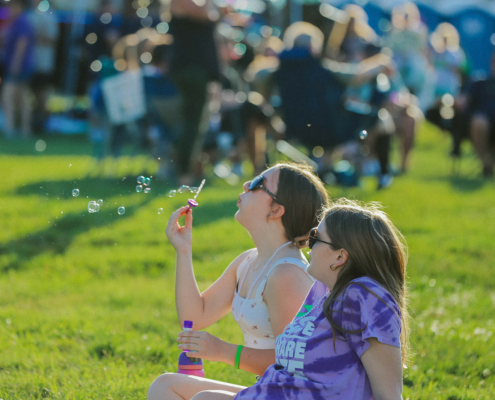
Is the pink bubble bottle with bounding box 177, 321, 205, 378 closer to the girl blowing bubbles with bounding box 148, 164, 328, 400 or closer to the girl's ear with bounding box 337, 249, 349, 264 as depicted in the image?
the girl blowing bubbles with bounding box 148, 164, 328, 400

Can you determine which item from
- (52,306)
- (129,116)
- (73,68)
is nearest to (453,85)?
(73,68)

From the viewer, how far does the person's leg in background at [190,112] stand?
6816mm

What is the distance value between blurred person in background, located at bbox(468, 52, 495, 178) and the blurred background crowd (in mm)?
20

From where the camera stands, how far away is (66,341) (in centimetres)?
329

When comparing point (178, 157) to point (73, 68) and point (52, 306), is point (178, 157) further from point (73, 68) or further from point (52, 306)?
point (73, 68)

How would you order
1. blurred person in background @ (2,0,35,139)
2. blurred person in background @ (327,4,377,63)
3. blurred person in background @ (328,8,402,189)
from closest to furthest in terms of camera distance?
blurred person in background @ (328,8,402,189) → blurred person in background @ (327,4,377,63) → blurred person in background @ (2,0,35,139)

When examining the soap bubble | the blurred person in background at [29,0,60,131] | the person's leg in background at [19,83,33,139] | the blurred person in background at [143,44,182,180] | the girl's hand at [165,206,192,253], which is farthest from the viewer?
the blurred person in background at [29,0,60,131]

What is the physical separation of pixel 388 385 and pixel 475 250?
3.92 m

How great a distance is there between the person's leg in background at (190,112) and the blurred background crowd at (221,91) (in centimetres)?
1

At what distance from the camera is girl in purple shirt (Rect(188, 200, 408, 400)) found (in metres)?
1.73

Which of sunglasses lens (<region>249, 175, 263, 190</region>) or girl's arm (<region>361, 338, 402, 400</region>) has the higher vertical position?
sunglasses lens (<region>249, 175, 263, 190</region>)

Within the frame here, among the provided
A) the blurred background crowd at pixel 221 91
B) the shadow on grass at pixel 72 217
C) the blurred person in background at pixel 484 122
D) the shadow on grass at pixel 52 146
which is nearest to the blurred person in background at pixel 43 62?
the blurred background crowd at pixel 221 91

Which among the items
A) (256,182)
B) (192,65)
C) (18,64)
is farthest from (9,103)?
(256,182)

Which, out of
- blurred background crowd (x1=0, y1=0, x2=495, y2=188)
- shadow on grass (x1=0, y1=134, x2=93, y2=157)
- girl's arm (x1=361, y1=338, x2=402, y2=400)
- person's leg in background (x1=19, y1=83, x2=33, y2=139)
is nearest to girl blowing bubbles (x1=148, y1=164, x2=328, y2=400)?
girl's arm (x1=361, y1=338, x2=402, y2=400)
